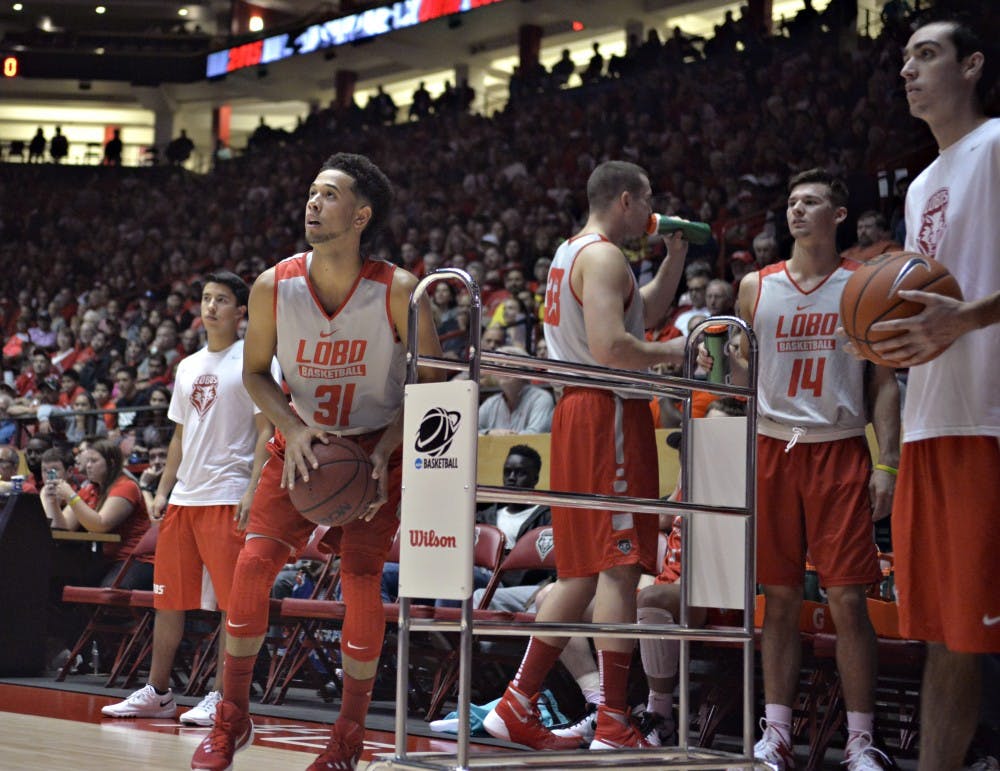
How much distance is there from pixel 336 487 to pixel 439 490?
0.80m

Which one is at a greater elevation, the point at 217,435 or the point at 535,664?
the point at 217,435

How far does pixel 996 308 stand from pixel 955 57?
0.77 m

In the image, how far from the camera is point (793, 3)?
20844mm

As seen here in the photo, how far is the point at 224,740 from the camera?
384 cm

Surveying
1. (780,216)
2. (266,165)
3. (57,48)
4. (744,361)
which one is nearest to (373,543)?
(744,361)

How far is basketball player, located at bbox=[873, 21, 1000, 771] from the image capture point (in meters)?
3.08

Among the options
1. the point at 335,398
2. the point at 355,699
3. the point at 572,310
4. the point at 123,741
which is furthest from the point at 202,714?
the point at 572,310

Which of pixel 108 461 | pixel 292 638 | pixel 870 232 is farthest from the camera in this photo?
pixel 870 232

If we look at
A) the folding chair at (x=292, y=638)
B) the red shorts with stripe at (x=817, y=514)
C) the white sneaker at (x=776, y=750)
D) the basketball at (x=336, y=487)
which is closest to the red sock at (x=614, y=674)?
the white sneaker at (x=776, y=750)

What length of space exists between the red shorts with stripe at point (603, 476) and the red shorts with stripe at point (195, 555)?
211cm

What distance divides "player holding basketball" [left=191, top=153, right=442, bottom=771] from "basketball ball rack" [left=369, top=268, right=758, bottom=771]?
1.76 ft

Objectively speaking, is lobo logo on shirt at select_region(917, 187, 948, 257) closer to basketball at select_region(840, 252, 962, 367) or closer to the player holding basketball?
basketball at select_region(840, 252, 962, 367)

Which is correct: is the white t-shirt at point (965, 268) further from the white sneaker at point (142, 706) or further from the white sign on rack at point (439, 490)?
the white sneaker at point (142, 706)

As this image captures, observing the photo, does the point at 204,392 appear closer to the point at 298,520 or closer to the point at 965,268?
the point at 298,520
